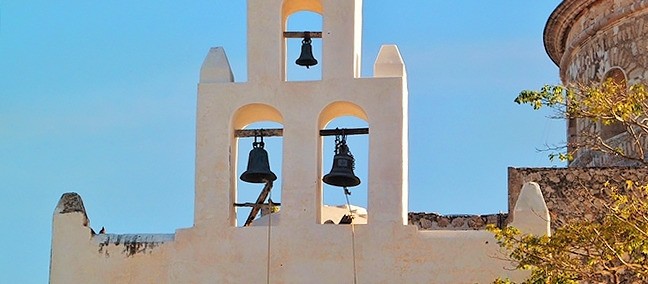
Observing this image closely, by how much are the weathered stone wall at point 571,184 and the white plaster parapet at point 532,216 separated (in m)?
2.18

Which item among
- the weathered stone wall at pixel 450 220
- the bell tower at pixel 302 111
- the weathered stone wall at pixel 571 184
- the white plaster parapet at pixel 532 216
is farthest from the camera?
the weathered stone wall at pixel 450 220

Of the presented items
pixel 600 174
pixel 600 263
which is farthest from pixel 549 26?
pixel 600 263

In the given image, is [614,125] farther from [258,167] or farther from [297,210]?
[297,210]

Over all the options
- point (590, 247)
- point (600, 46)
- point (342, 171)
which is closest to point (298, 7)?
point (342, 171)

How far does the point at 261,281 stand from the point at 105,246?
60.6 inches

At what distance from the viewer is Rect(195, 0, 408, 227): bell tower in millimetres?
15102

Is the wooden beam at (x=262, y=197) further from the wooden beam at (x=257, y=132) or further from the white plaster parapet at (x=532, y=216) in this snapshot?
the white plaster parapet at (x=532, y=216)

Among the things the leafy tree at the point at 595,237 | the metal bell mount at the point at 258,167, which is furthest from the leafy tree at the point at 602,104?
the metal bell mount at the point at 258,167

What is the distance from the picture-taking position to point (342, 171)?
50.1 feet

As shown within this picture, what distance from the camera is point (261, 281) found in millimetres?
15008

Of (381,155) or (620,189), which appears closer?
(381,155)

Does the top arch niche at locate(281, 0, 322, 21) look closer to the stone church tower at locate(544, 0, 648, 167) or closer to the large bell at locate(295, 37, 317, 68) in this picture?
the large bell at locate(295, 37, 317, 68)

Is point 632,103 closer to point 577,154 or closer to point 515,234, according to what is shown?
point 515,234

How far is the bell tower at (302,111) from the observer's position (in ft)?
49.5
